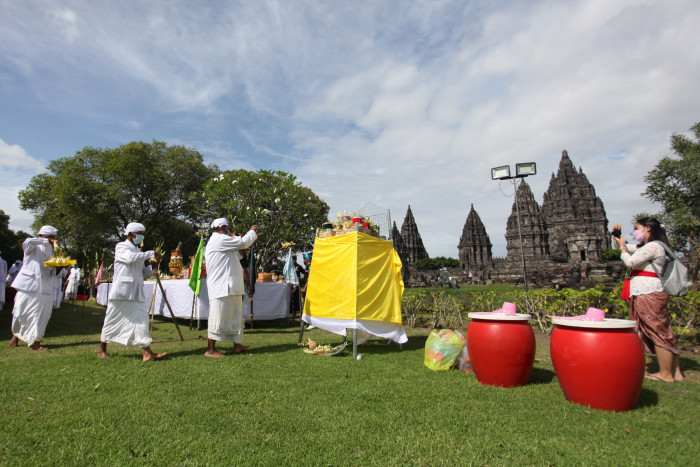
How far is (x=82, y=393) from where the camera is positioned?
10.5 ft

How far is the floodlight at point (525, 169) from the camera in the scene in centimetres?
954

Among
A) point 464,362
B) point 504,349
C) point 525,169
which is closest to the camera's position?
point 504,349

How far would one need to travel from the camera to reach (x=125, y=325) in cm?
470

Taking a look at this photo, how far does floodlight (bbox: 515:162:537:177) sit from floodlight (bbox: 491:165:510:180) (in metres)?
0.26

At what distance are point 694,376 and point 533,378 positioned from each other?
1.85 m

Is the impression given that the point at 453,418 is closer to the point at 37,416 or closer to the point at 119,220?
the point at 37,416

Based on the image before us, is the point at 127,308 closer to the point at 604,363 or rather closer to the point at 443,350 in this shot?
the point at 443,350

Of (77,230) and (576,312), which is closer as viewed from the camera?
(576,312)

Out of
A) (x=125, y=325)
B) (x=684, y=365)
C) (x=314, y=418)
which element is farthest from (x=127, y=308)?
(x=684, y=365)

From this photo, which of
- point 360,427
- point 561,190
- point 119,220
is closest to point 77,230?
point 119,220

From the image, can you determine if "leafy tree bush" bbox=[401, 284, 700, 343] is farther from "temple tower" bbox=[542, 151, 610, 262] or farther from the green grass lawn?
"temple tower" bbox=[542, 151, 610, 262]

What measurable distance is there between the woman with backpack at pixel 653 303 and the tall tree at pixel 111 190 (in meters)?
20.0

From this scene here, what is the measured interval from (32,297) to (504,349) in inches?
267

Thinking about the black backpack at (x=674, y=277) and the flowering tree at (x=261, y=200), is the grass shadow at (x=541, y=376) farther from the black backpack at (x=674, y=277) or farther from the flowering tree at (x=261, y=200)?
the flowering tree at (x=261, y=200)
